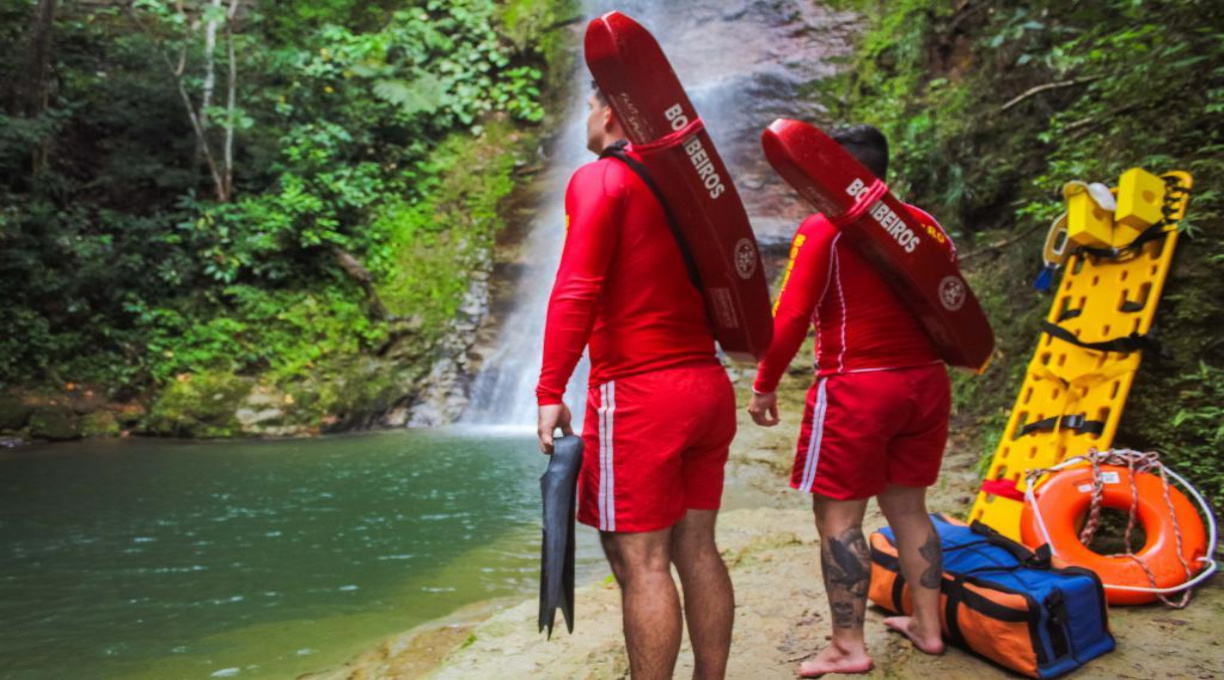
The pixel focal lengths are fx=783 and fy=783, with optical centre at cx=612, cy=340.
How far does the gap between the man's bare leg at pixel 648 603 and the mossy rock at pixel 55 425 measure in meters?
8.47

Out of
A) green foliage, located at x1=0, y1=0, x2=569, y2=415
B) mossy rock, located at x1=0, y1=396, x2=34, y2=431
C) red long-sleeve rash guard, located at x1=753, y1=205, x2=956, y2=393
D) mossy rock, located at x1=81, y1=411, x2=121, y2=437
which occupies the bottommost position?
mossy rock, located at x1=81, y1=411, x2=121, y2=437

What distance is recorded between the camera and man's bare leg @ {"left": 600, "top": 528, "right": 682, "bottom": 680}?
6.12 ft

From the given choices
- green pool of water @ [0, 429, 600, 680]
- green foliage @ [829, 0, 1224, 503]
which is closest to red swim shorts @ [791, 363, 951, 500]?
green foliage @ [829, 0, 1224, 503]

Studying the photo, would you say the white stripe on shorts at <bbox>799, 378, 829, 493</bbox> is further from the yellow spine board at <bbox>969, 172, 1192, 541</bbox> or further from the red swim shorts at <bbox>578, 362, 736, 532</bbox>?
the yellow spine board at <bbox>969, 172, 1192, 541</bbox>

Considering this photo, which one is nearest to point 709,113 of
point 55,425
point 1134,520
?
point 55,425

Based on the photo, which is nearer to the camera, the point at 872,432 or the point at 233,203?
the point at 872,432

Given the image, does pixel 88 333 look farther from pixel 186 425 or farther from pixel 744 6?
pixel 744 6

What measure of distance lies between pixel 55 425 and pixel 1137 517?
9432mm

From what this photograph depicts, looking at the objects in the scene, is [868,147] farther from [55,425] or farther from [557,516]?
[55,425]

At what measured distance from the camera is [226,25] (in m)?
11.0

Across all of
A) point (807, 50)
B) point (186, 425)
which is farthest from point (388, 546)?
point (807, 50)

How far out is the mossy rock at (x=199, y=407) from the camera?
862 cm

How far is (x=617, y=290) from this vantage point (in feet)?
6.57

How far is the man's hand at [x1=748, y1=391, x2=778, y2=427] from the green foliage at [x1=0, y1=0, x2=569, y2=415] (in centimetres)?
767
